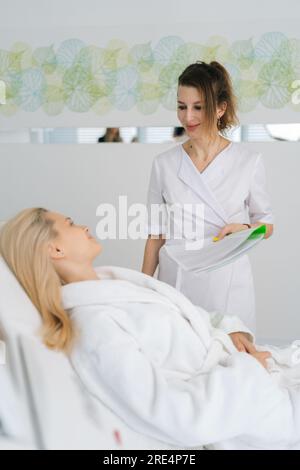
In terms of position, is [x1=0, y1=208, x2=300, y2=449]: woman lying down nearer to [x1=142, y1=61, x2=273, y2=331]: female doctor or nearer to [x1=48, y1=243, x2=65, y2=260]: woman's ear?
[x1=48, y1=243, x2=65, y2=260]: woman's ear

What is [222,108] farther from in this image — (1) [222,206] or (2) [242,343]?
(2) [242,343]

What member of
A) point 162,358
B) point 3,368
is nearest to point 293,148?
point 162,358

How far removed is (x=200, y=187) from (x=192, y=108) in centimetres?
29

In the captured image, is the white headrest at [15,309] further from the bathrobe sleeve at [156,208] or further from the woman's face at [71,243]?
the bathrobe sleeve at [156,208]

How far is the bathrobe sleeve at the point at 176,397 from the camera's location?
1.16 m

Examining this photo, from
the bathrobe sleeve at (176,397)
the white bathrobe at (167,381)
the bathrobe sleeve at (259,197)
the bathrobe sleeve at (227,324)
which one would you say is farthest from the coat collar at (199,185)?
the bathrobe sleeve at (176,397)

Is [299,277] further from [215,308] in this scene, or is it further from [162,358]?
[162,358]

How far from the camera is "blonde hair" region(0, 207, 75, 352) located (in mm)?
1262

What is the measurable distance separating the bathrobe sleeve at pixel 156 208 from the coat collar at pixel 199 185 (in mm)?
99

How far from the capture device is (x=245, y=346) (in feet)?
5.20

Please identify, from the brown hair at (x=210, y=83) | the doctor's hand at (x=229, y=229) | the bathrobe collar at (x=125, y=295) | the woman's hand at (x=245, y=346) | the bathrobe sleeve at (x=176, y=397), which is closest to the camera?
the bathrobe sleeve at (x=176, y=397)

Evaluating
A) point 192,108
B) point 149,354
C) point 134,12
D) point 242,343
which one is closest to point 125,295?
point 149,354

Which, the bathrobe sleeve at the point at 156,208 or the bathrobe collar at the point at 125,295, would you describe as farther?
the bathrobe sleeve at the point at 156,208

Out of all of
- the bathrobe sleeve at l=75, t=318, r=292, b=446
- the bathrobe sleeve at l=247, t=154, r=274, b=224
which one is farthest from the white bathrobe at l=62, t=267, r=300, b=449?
the bathrobe sleeve at l=247, t=154, r=274, b=224
